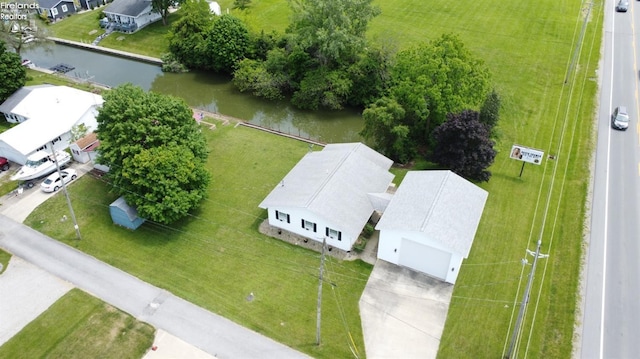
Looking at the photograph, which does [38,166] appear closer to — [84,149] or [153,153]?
[84,149]

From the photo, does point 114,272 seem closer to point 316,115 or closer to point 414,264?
point 414,264

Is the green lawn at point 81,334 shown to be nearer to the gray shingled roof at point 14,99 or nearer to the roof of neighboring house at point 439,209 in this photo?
the roof of neighboring house at point 439,209

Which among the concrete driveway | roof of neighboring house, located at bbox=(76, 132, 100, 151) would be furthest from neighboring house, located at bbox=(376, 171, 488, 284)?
roof of neighboring house, located at bbox=(76, 132, 100, 151)

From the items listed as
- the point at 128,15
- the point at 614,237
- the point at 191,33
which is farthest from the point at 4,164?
the point at 614,237

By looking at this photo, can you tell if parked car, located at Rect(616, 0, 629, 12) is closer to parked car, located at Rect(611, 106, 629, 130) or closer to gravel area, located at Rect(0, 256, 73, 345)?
parked car, located at Rect(611, 106, 629, 130)

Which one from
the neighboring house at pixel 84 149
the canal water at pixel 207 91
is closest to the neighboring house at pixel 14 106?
the neighboring house at pixel 84 149

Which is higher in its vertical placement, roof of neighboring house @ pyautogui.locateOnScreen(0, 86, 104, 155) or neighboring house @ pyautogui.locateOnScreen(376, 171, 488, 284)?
roof of neighboring house @ pyautogui.locateOnScreen(0, 86, 104, 155)
